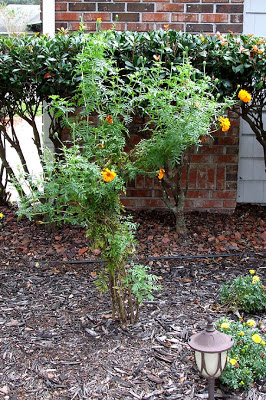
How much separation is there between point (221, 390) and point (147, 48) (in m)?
2.41

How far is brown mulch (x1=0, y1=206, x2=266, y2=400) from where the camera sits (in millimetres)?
2264

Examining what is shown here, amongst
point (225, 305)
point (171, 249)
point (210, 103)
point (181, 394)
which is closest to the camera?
point (181, 394)

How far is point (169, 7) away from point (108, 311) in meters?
2.92

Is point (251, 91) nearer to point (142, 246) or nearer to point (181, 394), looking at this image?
point (142, 246)

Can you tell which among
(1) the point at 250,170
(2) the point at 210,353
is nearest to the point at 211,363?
(2) the point at 210,353

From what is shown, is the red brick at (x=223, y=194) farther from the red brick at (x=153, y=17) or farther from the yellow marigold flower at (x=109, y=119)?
the yellow marigold flower at (x=109, y=119)

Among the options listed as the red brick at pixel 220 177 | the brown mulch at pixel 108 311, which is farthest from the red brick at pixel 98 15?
the brown mulch at pixel 108 311

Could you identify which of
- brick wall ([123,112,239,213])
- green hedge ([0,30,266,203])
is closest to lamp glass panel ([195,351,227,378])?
green hedge ([0,30,266,203])

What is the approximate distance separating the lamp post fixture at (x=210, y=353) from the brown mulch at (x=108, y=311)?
24 centimetres

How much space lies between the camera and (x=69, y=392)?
A: 221 centimetres

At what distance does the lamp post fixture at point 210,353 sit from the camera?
1.99 meters

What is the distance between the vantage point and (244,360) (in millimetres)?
2279

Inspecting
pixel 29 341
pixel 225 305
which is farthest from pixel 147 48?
pixel 29 341

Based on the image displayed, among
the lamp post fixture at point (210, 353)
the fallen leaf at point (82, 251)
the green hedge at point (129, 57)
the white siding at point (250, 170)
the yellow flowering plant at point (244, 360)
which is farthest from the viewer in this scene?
the white siding at point (250, 170)
